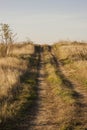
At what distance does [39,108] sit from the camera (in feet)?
38.9

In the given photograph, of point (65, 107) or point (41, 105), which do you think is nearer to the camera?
point (65, 107)

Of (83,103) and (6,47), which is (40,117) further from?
(6,47)

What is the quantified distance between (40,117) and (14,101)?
2189mm

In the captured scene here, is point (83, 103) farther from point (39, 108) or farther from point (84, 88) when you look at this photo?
point (84, 88)

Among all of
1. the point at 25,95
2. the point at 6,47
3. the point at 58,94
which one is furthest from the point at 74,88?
the point at 6,47

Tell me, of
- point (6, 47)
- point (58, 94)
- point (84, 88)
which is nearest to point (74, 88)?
point (84, 88)

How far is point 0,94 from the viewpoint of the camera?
514 inches

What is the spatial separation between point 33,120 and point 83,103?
2.87 m

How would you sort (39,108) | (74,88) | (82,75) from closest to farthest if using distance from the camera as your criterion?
(39,108) < (74,88) < (82,75)

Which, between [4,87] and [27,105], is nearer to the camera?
[27,105]

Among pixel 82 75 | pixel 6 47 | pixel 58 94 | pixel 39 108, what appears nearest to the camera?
pixel 39 108

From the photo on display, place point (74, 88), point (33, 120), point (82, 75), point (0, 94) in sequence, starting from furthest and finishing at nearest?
point (82, 75) → point (74, 88) → point (0, 94) → point (33, 120)

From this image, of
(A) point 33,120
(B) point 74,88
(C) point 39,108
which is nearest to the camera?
(A) point 33,120

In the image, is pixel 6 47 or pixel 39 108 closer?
pixel 39 108
